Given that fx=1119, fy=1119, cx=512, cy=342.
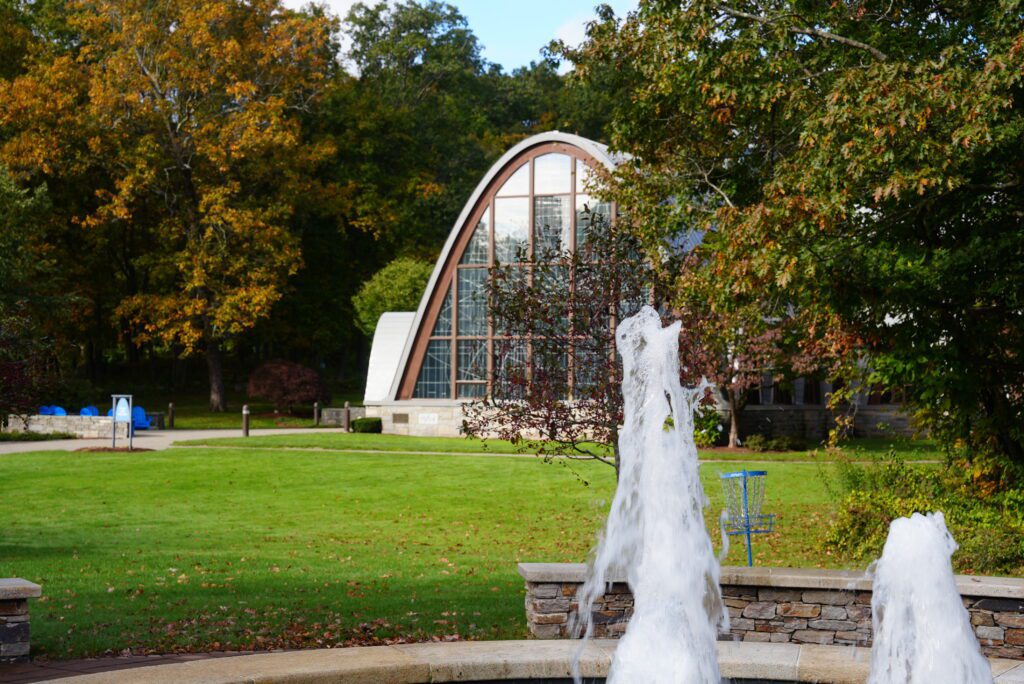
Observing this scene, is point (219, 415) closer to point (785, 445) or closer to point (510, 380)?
point (785, 445)

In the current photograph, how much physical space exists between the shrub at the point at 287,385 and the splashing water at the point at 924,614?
112 ft

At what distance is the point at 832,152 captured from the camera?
34.2 feet

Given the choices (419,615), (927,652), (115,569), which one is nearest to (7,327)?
(115,569)

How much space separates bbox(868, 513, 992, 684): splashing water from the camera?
5.60 m

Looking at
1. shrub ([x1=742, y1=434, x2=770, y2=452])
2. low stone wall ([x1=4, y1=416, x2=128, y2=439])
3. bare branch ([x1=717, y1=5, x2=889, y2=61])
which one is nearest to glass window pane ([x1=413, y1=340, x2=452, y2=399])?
low stone wall ([x1=4, y1=416, x2=128, y2=439])

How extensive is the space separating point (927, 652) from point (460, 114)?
50424mm

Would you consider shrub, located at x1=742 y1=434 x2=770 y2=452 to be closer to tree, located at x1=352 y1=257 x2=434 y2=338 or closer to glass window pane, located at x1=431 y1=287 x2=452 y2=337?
glass window pane, located at x1=431 y1=287 x2=452 y2=337

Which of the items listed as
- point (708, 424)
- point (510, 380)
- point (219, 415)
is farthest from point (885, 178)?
point (219, 415)

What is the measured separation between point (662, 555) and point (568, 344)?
4.96 meters

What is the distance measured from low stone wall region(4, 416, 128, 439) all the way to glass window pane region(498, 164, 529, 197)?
42.4ft

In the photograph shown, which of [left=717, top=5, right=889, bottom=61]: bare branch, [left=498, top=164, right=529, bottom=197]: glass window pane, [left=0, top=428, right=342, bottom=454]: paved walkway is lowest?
[left=0, top=428, right=342, bottom=454]: paved walkway

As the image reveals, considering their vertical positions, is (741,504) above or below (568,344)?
below

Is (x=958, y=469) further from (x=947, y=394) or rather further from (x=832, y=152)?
(x=832, y=152)

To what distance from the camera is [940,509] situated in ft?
37.5
